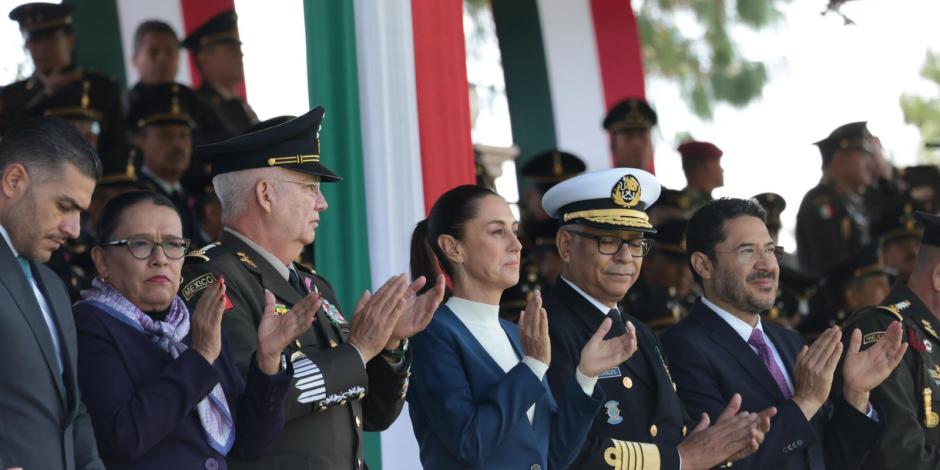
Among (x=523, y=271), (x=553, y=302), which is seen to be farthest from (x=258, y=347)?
(x=523, y=271)

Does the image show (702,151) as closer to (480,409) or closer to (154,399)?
(480,409)

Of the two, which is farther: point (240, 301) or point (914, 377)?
point (914, 377)

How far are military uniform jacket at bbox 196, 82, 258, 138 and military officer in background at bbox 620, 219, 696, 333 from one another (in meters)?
2.43

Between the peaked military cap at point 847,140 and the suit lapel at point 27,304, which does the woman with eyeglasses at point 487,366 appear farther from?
the peaked military cap at point 847,140

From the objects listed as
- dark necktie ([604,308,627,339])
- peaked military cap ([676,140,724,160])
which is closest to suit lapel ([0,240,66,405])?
dark necktie ([604,308,627,339])

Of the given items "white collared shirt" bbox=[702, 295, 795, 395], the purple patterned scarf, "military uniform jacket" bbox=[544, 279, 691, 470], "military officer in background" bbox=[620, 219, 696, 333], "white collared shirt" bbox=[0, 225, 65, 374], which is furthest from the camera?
"military officer in background" bbox=[620, 219, 696, 333]

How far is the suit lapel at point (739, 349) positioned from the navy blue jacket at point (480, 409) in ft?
3.14

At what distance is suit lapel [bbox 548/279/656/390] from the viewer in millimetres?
4945

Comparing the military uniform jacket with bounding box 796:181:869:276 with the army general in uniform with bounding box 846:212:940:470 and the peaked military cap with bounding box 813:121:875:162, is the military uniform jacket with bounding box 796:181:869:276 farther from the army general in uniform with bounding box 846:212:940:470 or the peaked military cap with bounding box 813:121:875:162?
the army general in uniform with bounding box 846:212:940:470

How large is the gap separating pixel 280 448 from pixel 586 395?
959 millimetres

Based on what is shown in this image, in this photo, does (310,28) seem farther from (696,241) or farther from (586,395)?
(586,395)

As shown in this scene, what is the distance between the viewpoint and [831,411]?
218 inches

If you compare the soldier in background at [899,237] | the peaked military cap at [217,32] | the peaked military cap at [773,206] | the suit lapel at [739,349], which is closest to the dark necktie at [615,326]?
the suit lapel at [739,349]

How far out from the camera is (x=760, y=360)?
17.7ft
